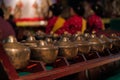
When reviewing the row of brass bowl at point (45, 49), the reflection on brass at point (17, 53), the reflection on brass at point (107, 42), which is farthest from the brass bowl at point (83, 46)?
the reflection on brass at point (17, 53)

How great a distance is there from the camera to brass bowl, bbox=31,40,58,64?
1501 mm

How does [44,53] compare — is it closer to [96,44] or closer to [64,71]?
[64,71]

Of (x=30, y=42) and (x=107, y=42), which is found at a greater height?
(x=30, y=42)

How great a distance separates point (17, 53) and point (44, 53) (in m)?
0.22

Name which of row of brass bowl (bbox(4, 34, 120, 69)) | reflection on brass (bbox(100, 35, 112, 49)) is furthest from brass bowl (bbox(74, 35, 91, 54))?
reflection on brass (bbox(100, 35, 112, 49))

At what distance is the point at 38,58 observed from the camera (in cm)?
152

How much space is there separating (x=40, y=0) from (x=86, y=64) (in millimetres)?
5490

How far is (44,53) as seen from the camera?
1499 millimetres

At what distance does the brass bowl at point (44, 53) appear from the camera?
1.50 metres

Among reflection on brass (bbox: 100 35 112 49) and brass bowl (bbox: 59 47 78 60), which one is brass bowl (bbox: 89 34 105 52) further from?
brass bowl (bbox: 59 47 78 60)

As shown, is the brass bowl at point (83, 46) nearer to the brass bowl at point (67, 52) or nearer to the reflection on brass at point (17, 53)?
the brass bowl at point (67, 52)

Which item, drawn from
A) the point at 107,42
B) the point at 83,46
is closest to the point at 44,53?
the point at 83,46

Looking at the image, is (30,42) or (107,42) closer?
(30,42)

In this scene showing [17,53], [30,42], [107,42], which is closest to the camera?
[17,53]
